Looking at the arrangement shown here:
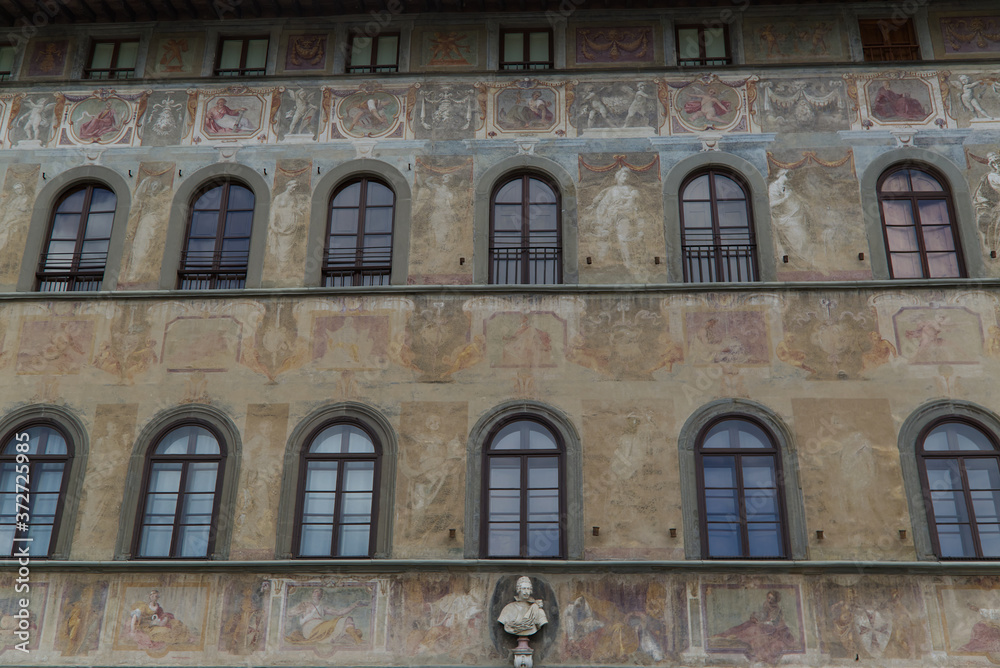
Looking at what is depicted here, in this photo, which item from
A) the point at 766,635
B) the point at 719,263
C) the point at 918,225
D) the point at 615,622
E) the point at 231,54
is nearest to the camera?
the point at 766,635

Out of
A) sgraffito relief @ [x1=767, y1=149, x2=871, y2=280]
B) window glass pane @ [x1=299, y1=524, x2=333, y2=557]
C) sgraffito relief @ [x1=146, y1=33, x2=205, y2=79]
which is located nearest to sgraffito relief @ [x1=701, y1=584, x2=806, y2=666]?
sgraffito relief @ [x1=767, y1=149, x2=871, y2=280]

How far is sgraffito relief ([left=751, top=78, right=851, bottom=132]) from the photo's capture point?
1407cm

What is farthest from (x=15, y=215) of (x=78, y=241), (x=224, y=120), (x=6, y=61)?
(x=224, y=120)

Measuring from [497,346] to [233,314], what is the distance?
3081 mm

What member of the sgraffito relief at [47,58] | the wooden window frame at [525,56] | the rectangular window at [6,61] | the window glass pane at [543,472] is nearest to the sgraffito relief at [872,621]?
the window glass pane at [543,472]

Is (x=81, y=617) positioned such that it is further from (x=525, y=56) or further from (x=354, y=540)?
(x=525, y=56)

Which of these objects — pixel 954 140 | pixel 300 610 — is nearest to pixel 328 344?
pixel 300 610

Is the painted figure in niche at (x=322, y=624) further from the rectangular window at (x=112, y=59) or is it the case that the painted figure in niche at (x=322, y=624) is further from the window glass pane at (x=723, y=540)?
the rectangular window at (x=112, y=59)

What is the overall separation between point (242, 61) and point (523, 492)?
22.8ft

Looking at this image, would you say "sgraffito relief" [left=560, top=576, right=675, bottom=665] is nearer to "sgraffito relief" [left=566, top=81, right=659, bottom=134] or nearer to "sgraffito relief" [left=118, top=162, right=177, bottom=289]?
"sgraffito relief" [left=566, top=81, right=659, bottom=134]

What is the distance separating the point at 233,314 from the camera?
43.5 feet

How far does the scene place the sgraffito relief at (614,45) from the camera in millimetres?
14711

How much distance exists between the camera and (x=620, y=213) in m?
13.7

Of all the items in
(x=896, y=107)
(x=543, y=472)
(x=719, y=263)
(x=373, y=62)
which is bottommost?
(x=543, y=472)
